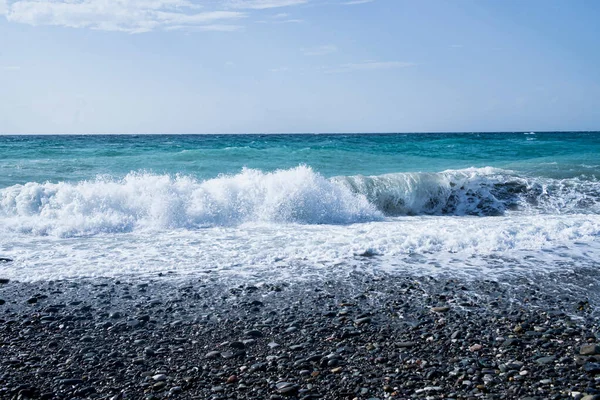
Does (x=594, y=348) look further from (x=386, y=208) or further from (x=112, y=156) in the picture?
(x=112, y=156)

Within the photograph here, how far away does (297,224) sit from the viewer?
982 cm

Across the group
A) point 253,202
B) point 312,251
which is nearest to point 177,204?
point 253,202

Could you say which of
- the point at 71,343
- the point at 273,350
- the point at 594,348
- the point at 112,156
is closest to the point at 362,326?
the point at 273,350

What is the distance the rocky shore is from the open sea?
2.28 feet

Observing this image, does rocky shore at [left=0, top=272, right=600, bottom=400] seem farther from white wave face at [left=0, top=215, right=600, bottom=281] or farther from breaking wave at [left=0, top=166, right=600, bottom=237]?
breaking wave at [left=0, top=166, right=600, bottom=237]

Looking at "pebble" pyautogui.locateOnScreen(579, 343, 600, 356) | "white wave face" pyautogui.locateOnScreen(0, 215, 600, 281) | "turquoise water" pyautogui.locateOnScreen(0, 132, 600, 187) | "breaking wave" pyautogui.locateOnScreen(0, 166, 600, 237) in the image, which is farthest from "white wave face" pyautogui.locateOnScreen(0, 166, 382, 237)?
"pebble" pyautogui.locateOnScreen(579, 343, 600, 356)

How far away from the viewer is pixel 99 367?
3.79 meters

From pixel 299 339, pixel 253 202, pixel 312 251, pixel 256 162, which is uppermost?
pixel 256 162

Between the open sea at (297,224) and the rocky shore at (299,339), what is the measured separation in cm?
70

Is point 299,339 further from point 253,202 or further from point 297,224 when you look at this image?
point 253,202

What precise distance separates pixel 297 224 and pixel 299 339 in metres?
5.58

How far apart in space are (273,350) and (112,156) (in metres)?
22.2

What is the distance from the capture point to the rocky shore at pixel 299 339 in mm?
3495

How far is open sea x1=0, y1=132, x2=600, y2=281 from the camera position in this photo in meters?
6.58
